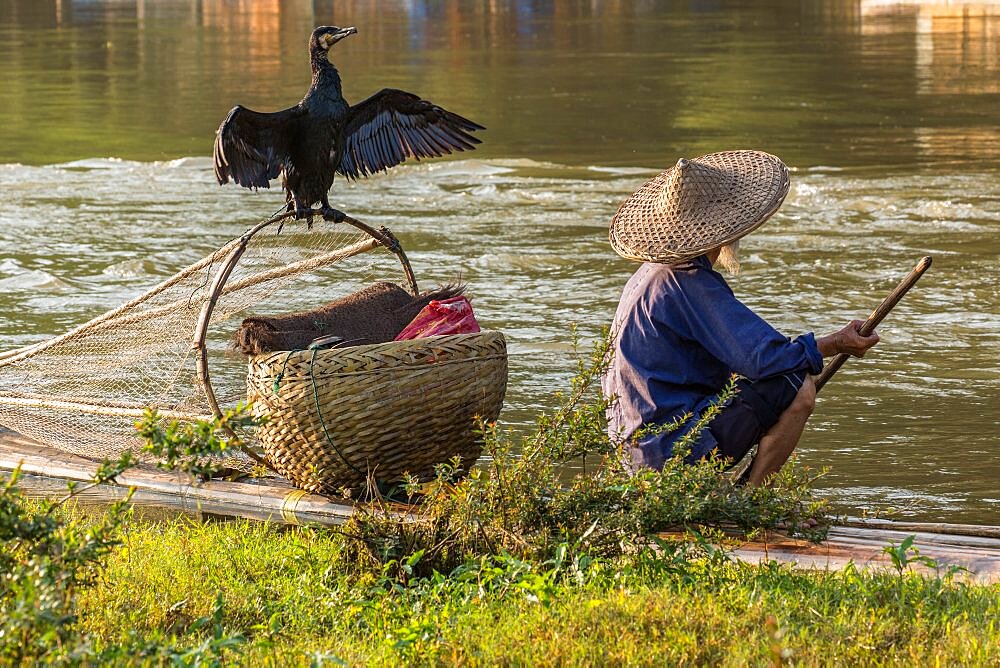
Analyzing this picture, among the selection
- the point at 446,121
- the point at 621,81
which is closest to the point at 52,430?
the point at 446,121

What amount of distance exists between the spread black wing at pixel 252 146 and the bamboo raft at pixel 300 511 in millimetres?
1143

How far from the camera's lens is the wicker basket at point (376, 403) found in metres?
4.60

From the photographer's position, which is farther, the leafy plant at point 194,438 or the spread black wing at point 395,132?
the spread black wing at point 395,132

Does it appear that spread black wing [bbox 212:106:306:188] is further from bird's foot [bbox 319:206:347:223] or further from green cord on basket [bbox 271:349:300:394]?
green cord on basket [bbox 271:349:300:394]

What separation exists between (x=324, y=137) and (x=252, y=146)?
0.28m

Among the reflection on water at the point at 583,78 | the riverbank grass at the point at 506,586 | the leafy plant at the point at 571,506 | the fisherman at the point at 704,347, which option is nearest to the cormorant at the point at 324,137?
the fisherman at the point at 704,347

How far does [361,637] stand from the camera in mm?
3781

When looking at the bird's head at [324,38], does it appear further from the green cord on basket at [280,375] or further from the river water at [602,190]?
the river water at [602,190]

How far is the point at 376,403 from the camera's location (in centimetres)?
462

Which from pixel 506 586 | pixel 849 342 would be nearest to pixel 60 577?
pixel 506 586

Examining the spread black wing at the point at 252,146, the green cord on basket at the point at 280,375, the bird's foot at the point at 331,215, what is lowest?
the green cord on basket at the point at 280,375

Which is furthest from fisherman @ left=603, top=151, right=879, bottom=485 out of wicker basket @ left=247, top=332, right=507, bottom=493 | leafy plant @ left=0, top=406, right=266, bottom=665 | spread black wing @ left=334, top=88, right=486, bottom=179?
leafy plant @ left=0, top=406, right=266, bottom=665

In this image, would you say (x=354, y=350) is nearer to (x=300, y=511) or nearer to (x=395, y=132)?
(x=300, y=511)

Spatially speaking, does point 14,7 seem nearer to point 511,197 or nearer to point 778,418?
point 511,197
